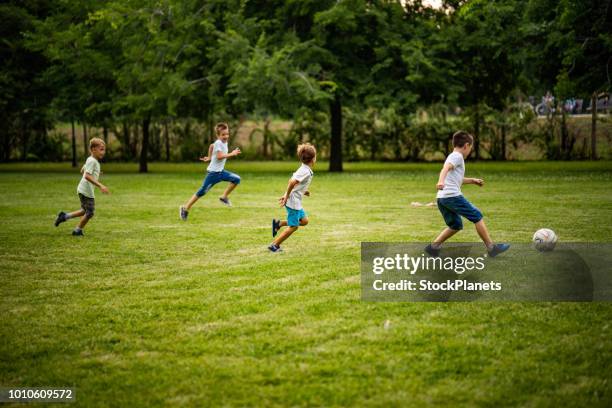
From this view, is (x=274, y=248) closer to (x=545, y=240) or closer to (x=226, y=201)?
(x=545, y=240)

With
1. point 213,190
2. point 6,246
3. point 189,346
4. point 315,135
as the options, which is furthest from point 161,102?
point 189,346

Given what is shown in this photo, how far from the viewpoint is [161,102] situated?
85.4 feet

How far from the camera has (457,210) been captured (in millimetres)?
7789

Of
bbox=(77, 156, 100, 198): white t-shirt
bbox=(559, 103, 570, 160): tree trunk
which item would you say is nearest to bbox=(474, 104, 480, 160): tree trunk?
bbox=(559, 103, 570, 160): tree trunk

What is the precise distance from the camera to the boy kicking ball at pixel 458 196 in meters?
7.69

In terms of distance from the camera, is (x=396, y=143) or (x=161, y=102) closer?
(x=161, y=102)

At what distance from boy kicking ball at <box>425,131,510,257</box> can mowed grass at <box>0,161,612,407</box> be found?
4.27 ft

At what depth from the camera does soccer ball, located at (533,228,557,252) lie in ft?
26.6

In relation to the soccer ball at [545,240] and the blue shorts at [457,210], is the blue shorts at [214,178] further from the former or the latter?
the soccer ball at [545,240]

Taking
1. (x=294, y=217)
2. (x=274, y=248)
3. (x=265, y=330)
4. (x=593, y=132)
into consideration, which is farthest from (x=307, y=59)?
(x=265, y=330)

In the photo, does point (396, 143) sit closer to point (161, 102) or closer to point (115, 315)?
point (161, 102)

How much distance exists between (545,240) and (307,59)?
693 inches

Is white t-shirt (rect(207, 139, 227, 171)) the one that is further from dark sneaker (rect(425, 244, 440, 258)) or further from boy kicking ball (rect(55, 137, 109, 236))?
dark sneaker (rect(425, 244, 440, 258))

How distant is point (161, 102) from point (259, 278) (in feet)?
66.8
